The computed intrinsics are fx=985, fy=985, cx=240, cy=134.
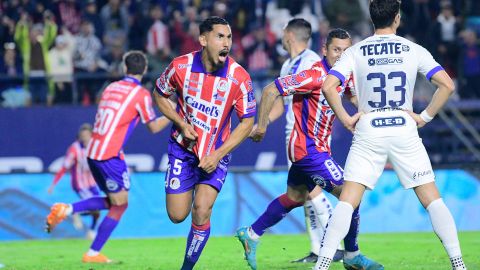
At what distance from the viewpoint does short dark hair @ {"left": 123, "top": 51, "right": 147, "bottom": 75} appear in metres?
12.0

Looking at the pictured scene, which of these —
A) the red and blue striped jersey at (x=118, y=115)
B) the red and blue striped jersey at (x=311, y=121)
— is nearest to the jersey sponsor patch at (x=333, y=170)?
the red and blue striped jersey at (x=311, y=121)

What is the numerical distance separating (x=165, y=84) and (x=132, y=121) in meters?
3.46

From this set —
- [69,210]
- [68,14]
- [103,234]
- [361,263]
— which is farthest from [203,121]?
[68,14]

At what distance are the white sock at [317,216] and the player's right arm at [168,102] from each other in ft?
7.23

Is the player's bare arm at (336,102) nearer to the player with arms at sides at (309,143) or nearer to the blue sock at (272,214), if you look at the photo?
the player with arms at sides at (309,143)

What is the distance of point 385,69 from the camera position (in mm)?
7914

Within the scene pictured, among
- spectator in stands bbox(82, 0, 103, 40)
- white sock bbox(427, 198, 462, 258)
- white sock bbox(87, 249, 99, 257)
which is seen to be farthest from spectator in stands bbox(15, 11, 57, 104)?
white sock bbox(427, 198, 462, 258)

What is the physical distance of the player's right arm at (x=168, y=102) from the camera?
8.75 m

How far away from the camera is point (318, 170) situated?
9.61 m

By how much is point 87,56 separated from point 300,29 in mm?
9023

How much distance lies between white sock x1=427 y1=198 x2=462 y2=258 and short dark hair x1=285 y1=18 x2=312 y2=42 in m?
3.87

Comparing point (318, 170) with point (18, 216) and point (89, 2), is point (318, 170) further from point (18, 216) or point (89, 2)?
point (89, 2)

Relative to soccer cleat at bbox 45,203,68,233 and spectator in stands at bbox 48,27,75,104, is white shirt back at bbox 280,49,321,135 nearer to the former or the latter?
soccer cleat at bbox 45,203,68,233

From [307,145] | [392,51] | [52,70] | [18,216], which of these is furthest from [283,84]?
[52,70]
